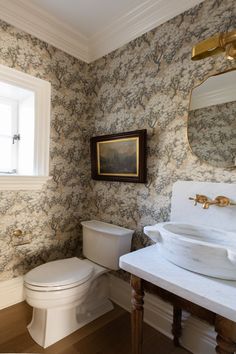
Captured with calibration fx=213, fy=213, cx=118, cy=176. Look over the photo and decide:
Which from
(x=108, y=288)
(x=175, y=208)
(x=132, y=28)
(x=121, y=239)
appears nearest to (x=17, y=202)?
(x=121, y=239)

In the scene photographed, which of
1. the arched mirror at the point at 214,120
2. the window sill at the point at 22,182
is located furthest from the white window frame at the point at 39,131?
the arched mirror at the point at 214,120

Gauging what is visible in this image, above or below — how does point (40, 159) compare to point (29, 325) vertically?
above

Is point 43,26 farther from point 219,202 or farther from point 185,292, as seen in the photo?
point 185,292

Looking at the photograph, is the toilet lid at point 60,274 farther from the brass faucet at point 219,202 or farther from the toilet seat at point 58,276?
the brass faucet at point 219,202

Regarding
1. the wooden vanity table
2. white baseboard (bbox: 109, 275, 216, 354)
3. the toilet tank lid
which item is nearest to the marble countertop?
the wooden vanity table

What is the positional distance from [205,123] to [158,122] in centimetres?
34

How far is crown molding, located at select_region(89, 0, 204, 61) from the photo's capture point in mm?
1434

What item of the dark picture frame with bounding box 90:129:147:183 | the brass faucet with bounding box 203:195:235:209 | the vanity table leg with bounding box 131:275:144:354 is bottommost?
the vanity table leg with bounding box 131:275:144:354

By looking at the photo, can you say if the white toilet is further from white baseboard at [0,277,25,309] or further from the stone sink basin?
the stone sink basin

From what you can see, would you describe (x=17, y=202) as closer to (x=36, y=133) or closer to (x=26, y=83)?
(x=36, y=133)

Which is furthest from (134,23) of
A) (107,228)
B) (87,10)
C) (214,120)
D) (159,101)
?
(107,228)

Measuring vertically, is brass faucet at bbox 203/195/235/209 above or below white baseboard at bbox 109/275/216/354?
above

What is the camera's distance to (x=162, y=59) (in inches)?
59.0

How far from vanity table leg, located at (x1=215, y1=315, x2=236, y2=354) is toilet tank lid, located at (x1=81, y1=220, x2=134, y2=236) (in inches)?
34.8
